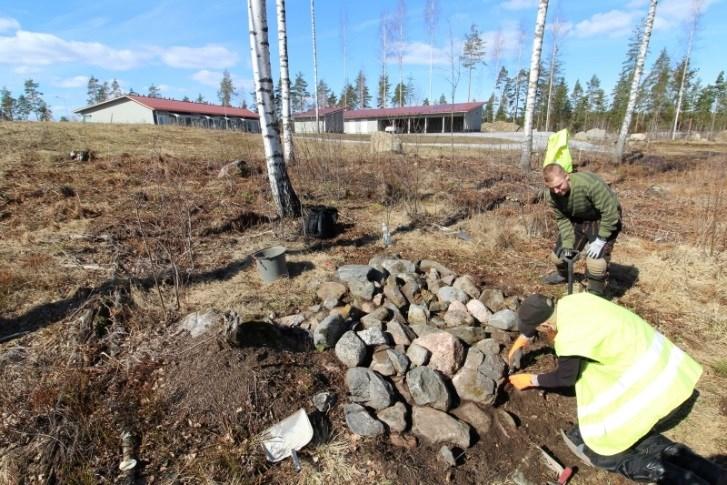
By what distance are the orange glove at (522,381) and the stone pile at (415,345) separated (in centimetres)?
11

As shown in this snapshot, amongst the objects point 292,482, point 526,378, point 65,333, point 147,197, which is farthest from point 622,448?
point 147,197

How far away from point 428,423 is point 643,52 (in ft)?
45.8

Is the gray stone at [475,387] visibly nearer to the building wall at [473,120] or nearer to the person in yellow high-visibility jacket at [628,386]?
the person in yellow high-visibility jacket at [628,386]

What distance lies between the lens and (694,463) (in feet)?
5.95

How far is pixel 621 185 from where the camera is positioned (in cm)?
934

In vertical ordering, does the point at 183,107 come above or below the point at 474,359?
above

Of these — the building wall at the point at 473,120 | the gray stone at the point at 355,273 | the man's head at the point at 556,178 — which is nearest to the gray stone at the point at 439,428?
the gray stone at the point at 355,273

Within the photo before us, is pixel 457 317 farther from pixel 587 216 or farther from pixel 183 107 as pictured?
pixel 183 107

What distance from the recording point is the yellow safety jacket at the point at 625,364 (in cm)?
165

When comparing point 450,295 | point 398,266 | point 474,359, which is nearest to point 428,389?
point 474,359

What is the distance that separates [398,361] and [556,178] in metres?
1.97

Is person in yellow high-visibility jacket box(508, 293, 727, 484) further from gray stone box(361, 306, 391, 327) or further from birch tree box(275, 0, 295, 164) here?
birch tree box(275, 0, 295, 164)

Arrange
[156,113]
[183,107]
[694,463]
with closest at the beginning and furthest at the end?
[694,463] < [156,113] < [183,107]

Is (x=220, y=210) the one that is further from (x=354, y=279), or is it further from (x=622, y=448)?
(x=622, y=448)
